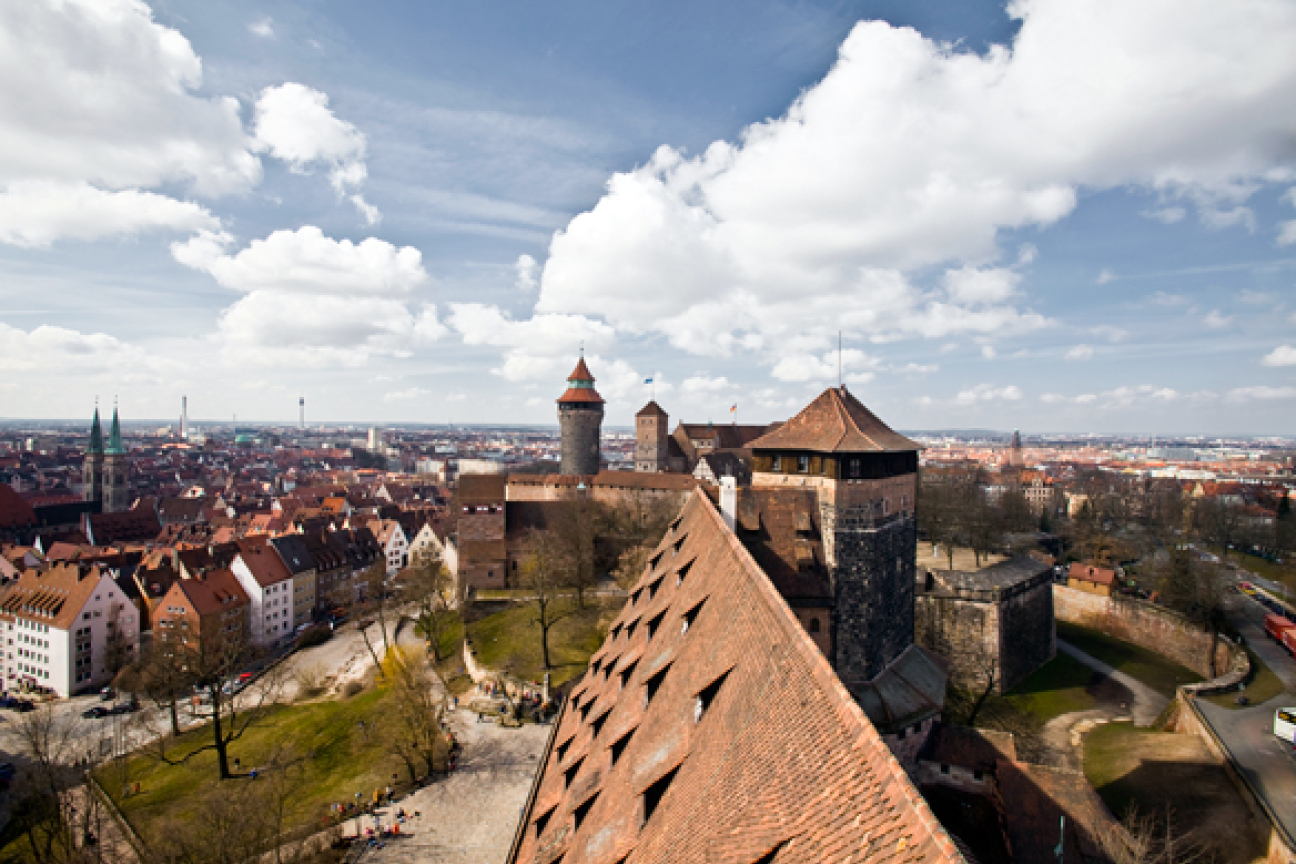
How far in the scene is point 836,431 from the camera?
20.8 m

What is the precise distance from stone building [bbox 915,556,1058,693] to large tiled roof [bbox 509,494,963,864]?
22.9m

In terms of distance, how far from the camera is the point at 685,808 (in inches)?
292

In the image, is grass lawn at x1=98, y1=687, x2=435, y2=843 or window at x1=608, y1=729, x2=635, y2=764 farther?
grass lawn at x1=98, y1=687, x2=435, y2=843

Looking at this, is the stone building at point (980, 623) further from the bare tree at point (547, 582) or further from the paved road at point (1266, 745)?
the bare tree at point (547, 582)

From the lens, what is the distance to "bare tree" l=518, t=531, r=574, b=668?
33.0 m

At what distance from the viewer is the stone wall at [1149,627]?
35.2 m

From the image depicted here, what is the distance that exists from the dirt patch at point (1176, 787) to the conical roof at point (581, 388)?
47.3 m

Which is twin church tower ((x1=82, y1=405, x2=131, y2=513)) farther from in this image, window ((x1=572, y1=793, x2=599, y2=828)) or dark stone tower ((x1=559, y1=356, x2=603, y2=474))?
window ((x1=572, y1=793, x2=599, y2=828))

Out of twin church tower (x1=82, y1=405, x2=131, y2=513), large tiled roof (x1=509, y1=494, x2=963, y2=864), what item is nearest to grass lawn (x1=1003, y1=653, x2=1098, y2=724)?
large tiled roof (x1=509, y1=494, x2=963, y2=864)

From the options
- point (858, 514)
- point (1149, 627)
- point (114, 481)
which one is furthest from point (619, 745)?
point (114, 481)

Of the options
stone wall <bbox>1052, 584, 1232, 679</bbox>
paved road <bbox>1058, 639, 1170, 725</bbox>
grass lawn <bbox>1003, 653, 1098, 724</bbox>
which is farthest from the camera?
stone wall <bbox>1052, 584, 1232, 679</bbox>

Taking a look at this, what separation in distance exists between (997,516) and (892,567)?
143ft

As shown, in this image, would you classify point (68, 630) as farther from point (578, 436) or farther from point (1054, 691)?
point (1054, 691)

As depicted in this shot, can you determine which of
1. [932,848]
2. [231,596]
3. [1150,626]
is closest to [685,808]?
[932,848]
